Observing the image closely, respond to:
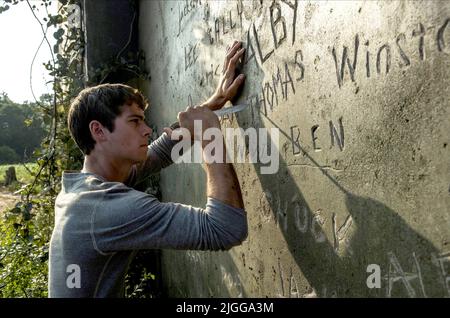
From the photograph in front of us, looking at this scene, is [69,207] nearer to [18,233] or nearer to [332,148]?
[332,148]

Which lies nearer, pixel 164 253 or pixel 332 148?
pixel 332 148

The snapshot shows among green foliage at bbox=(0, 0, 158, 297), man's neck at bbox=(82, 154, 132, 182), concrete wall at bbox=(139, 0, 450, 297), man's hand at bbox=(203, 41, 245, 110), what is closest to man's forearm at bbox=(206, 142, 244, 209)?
concrete wall at bbox=(139, 0, 450, 297)

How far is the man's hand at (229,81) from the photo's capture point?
94.7 inches

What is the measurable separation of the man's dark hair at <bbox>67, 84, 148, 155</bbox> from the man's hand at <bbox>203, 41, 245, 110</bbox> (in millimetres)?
485

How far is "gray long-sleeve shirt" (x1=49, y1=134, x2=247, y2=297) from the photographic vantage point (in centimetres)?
170

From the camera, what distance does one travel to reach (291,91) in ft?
6.43

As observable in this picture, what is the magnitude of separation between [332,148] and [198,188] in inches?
65.9

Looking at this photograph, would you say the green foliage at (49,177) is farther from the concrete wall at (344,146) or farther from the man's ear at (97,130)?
the man's ear at (97,130)

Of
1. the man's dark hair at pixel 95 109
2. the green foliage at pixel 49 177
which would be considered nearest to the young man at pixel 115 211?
the man's dark hair at pixel 95 109

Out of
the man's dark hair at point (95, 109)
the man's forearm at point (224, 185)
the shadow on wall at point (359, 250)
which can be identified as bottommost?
the shadow on wall at point (359, 250)

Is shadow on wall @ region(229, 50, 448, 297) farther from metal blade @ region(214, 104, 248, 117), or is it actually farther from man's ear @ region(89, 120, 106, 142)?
man's ear @ region(89, 120, 106, 142)

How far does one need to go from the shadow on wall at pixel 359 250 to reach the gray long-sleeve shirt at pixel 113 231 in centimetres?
32

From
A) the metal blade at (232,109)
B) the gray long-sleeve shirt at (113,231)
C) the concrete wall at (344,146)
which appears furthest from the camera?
the metal blade at (232,109)
